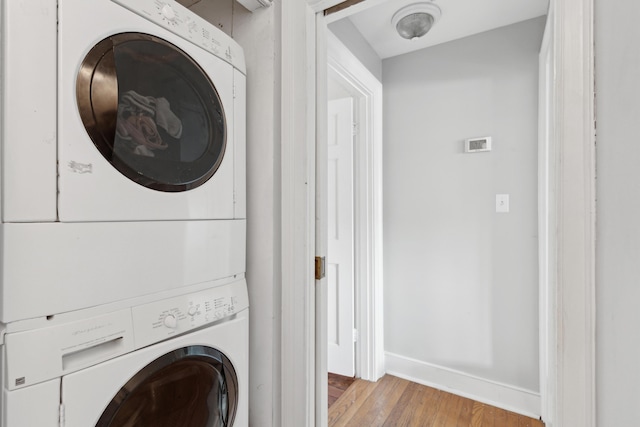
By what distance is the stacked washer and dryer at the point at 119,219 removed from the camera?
0.55 m

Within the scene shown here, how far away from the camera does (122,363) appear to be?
675mm

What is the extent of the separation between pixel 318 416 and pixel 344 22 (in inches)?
77.8

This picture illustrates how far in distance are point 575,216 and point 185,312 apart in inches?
39.8

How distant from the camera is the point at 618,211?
0.42m

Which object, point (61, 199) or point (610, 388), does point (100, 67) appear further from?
point (610, 388)

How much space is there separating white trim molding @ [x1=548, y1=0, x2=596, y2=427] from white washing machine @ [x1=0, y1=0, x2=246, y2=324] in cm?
91

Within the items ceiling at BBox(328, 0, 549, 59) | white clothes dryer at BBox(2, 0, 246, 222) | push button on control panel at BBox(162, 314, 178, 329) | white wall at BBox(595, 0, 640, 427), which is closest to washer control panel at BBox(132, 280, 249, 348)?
push button on control panel at BBox(162, 314, 178, 329)

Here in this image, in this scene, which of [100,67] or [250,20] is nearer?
[100,67]

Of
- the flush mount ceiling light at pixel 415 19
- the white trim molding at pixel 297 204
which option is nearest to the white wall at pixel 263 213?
the white trim molding at pixel 297 204

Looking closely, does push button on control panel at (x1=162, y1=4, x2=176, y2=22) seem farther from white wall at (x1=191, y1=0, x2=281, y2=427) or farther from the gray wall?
the gray wall

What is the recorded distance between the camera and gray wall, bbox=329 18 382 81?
1684mm

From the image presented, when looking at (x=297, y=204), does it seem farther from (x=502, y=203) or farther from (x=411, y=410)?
(x=411, y=410)

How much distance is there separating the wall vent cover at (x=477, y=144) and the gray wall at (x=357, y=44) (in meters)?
0.80

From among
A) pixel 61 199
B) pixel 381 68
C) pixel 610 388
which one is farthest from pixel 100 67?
pixel 381 68
